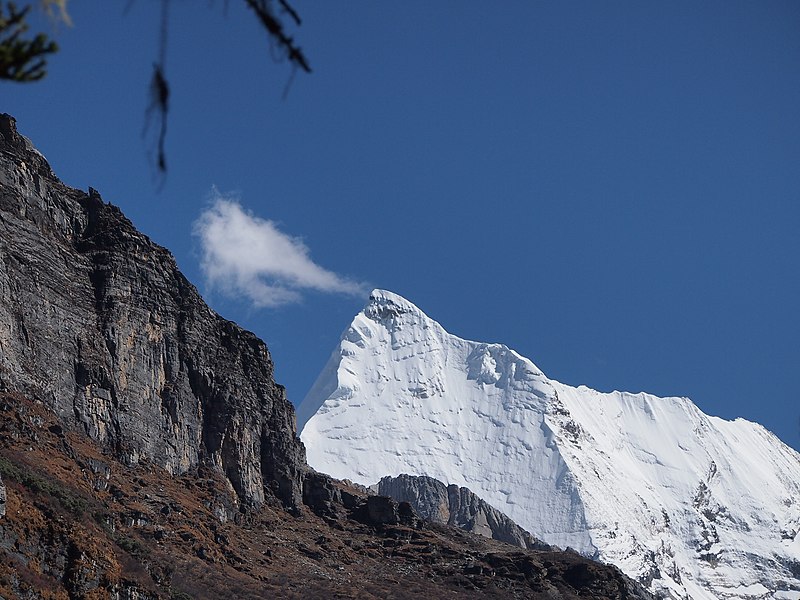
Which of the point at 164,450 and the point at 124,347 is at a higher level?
the point at 124,347

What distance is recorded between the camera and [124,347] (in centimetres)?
13438

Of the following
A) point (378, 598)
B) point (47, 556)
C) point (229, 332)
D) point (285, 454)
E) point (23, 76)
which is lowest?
point (23, 76)

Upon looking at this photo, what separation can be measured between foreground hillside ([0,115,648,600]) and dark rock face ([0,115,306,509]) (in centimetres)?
24

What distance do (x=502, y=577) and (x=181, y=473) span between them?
4354 centimetres

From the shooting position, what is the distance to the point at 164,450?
13312 cm

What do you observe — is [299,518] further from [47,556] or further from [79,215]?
[47,556]

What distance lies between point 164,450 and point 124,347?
12688mm

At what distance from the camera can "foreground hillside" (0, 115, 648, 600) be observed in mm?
105500

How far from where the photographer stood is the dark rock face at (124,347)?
11994cm

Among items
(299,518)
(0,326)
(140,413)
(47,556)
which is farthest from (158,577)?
(299,518)

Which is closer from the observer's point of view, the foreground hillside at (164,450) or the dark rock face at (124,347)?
the foreground hillside at (164,450)

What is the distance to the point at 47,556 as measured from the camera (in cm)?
7300

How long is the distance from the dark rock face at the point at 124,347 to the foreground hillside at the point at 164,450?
0.24 meters

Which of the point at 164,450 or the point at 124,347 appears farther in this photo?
the point at 124,347
